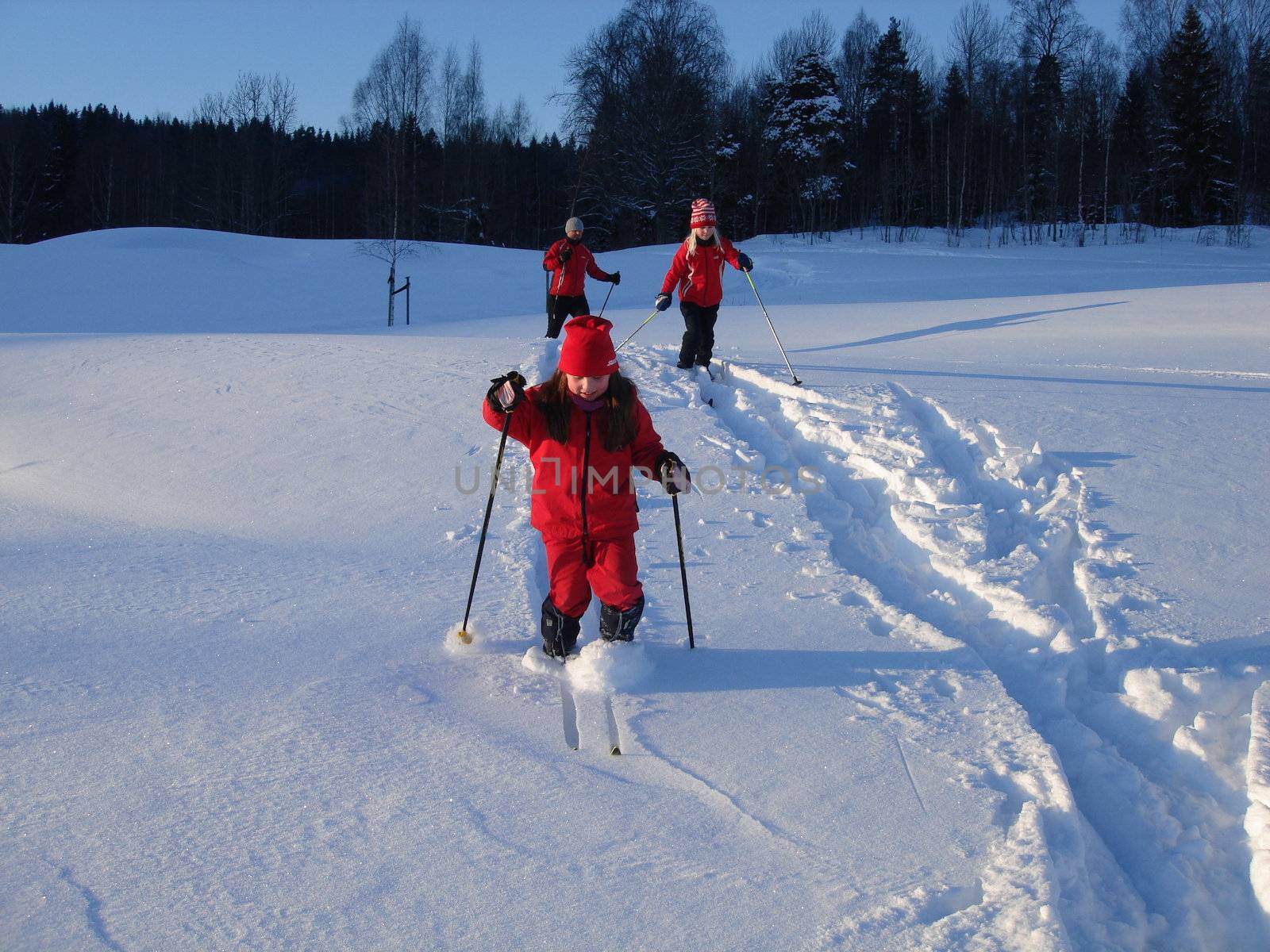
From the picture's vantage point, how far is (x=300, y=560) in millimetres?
4039

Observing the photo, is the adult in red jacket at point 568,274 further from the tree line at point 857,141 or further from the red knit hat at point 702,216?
the tree line at point 857,141

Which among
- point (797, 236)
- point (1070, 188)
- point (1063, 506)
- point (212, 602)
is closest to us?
point (212, 602)

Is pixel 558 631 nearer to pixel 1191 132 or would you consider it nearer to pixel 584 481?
pixel 584 481

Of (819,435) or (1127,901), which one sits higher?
(819,435)

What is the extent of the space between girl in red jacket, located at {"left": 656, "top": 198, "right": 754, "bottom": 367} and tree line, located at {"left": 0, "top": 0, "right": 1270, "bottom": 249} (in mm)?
21202

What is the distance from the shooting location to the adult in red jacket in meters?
9.08

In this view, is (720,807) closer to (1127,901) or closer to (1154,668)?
(1127,901)

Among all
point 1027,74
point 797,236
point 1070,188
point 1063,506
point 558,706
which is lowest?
point 558,706

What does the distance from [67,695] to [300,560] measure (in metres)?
1.34

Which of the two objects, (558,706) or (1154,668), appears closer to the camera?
(558,706)

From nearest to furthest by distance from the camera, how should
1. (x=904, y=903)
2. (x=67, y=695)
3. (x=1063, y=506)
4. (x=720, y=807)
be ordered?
(x=904, y=903) → (x=720, y=807) → (x=67, y=695) → (x=1063, y=506)

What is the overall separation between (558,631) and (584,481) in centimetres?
54

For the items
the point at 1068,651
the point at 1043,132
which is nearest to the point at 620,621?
the point at 1068,651

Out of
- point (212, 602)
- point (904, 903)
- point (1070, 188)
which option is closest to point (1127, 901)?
point (904, 903)
